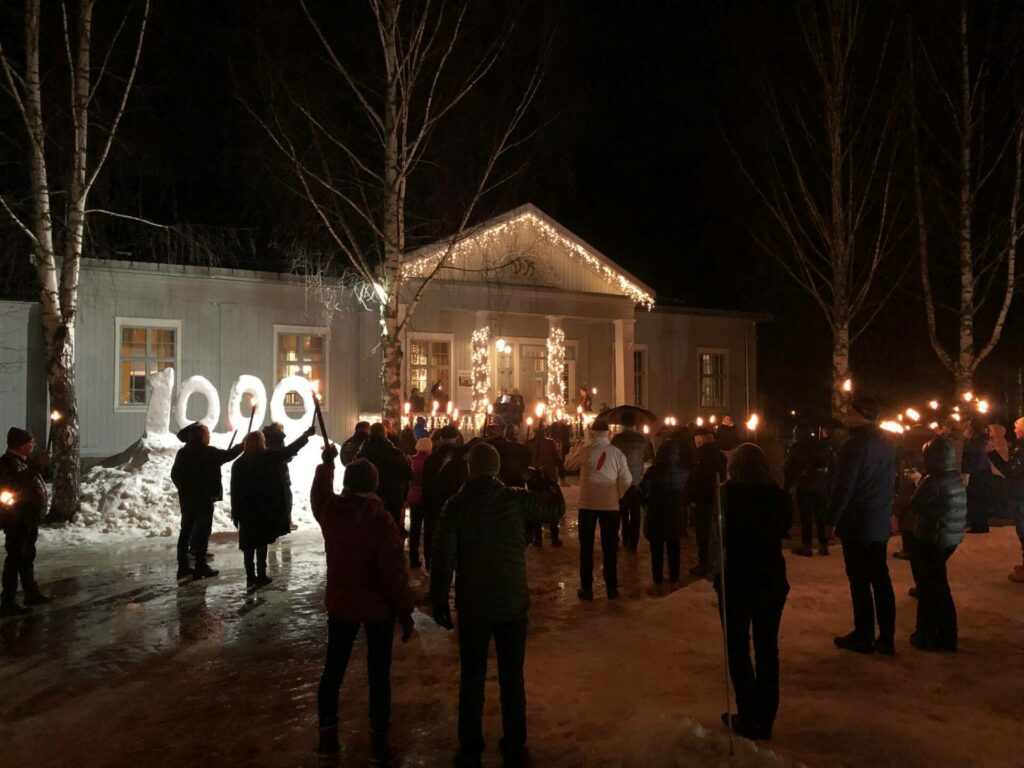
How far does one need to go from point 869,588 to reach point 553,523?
2575 millimetres

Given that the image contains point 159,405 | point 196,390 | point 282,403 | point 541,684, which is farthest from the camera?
point 282,403

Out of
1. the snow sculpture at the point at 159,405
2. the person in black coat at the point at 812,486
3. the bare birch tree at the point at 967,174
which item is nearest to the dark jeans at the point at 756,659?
the person in black coat at the point at 812,486

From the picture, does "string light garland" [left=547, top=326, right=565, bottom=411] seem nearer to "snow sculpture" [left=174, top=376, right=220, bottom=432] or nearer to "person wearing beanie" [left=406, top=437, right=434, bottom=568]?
"snow sculpture" [left=174, top=376, right=220, bottom=432]

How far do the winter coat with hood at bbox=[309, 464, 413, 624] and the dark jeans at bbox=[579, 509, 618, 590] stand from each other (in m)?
4.03

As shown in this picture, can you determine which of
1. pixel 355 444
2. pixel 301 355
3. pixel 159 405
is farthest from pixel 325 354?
pixel 355 444

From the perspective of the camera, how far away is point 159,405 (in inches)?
630

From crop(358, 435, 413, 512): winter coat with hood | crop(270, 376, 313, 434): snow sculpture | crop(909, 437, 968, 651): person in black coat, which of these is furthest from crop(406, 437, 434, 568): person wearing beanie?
crop(270, 376, 313, 434): snow sculpture

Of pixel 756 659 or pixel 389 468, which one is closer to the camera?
pixel 756 659

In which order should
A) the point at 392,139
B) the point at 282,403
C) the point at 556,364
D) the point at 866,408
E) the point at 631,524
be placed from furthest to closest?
the point at 556,364, the point at 282,403, the point at 392,139, the point at 631,524, the point at 866,408

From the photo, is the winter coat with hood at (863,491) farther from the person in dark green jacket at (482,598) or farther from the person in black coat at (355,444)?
the person in black coat at (355,444)

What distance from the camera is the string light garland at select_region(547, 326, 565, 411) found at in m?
22.9

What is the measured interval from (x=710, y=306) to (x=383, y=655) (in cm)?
2547

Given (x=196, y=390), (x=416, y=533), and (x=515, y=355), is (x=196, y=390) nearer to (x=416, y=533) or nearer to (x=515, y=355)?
(x=416, y=533)

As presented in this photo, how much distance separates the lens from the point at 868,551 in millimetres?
6316
